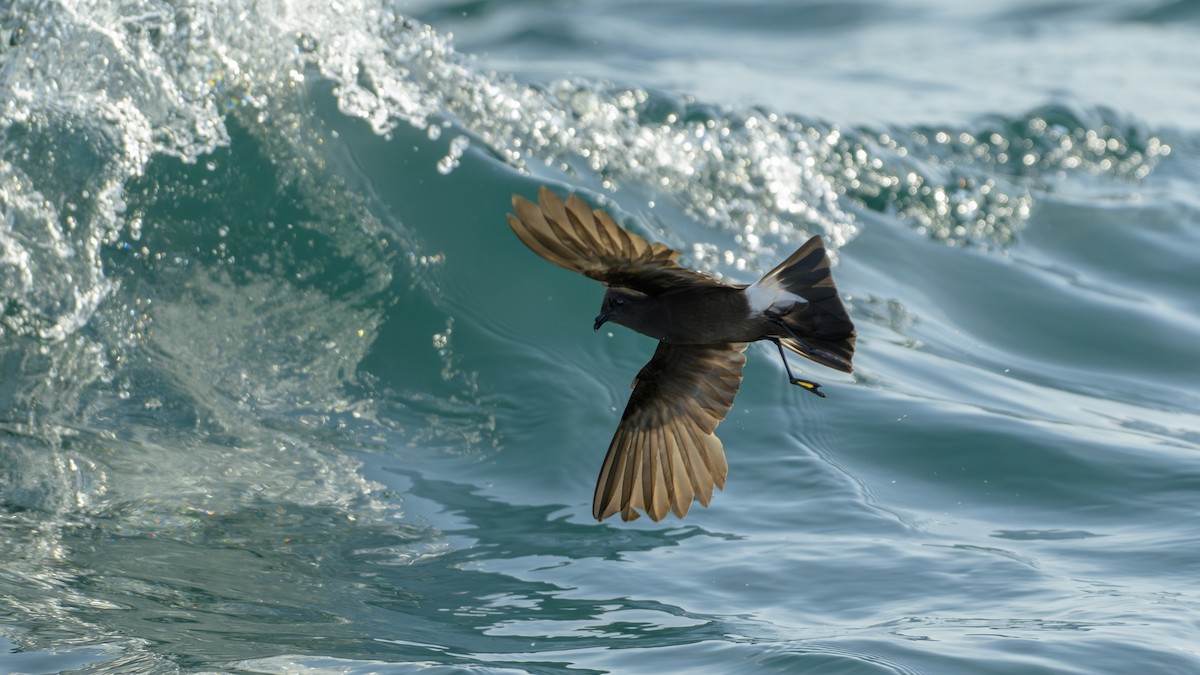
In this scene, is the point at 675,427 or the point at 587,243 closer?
the point at 587,243

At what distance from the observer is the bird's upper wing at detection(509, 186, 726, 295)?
307 centimetres

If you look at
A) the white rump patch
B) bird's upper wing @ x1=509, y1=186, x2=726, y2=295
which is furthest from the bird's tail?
bird's upper wing @ x1=509, y1=186, x2=726, y2=295

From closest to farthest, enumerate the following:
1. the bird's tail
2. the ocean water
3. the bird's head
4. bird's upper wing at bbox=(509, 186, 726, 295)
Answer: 1. bird's upper wing at bbox=(509, 186, 726, 295)
2. the bird's tail
3. the bird's head
4. the ocean water

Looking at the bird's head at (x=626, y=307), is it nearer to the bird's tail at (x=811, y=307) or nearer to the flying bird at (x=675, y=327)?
the flying bird at (x=675, y=327)

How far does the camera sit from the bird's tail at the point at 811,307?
3588mm

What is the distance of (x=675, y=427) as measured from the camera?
4414 mm

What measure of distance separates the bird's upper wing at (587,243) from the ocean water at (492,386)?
1157 millimetres

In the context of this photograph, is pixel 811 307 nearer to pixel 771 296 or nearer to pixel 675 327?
pixel 771 296

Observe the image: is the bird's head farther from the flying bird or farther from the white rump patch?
the white rump patch

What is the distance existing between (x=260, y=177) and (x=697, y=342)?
11.2 ft

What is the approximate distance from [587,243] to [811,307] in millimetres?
689

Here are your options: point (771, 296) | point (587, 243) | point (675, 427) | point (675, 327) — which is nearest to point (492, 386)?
point (675, 427)

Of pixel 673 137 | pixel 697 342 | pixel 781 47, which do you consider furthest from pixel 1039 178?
pixel 697 342

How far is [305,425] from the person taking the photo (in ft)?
18.9
